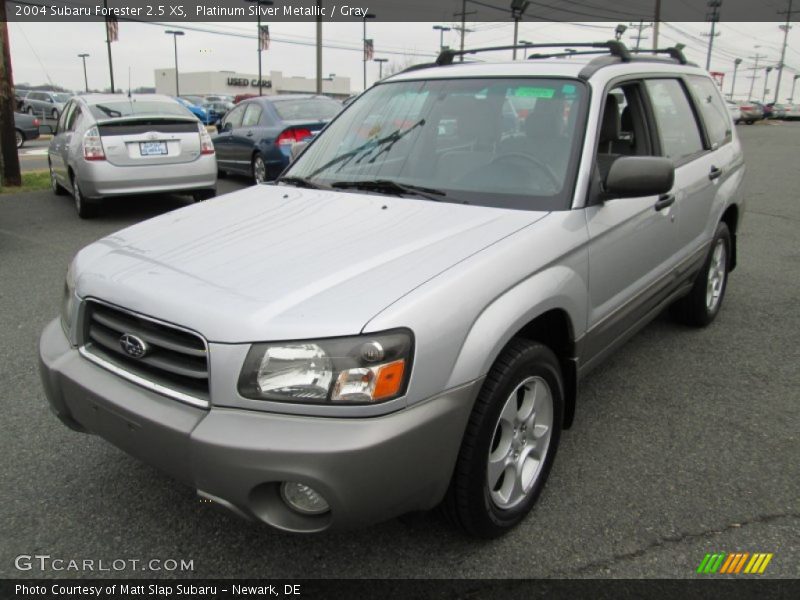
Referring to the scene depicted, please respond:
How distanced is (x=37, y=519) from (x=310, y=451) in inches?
56.1

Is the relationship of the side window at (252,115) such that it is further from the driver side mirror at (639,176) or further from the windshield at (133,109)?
the driver side mirror at (639,176)

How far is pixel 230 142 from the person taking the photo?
11805 millimetres

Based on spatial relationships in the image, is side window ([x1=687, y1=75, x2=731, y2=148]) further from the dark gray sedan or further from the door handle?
the dark gray sedan

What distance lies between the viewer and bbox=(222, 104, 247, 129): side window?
11.9m

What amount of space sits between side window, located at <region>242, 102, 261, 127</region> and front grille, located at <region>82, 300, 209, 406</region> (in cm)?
942

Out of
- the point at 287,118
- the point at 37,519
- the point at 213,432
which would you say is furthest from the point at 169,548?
the point at 287,118

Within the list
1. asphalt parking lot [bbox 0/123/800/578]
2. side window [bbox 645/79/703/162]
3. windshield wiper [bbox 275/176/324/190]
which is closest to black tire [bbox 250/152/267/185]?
asphalt parking lot [bbox 0/123/800/578]

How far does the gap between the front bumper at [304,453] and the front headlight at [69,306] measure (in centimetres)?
49

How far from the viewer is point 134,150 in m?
8.16

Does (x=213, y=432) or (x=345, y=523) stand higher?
(x=213, y=432)

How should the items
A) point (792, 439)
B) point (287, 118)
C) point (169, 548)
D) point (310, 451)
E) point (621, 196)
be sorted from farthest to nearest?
point (287, 118) → point (792, 439) → point (621, 196) → point (169, 548) → point (310, 451)

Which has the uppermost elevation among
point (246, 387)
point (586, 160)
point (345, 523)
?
point (586, 160)

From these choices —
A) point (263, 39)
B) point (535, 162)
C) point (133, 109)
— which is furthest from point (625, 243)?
point (263, 39)

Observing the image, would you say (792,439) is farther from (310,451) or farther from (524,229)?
(310,451)
